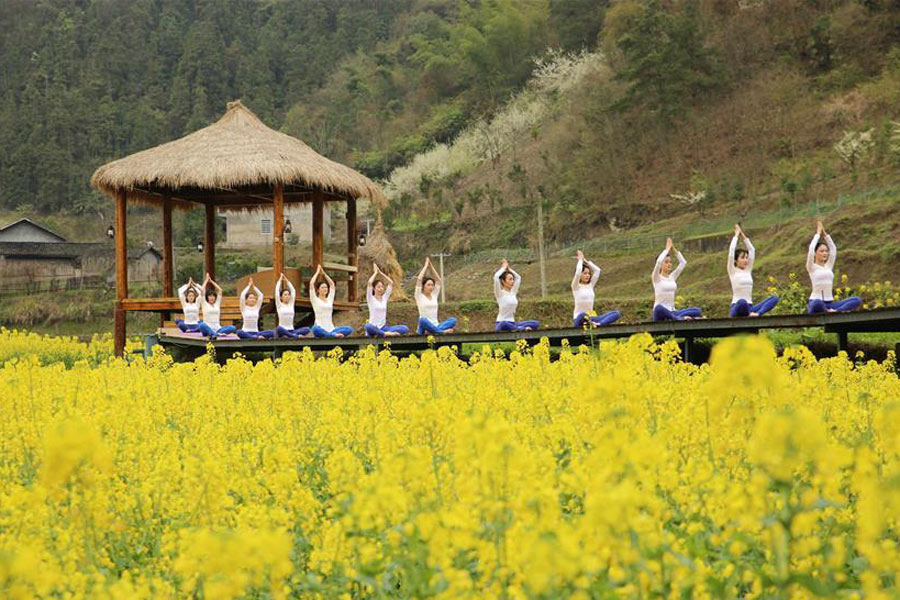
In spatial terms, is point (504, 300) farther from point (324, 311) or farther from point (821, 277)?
point (821, 277)

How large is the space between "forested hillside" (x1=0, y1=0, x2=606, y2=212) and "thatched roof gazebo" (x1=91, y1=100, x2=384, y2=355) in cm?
3243

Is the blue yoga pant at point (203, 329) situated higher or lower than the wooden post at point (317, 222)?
lower

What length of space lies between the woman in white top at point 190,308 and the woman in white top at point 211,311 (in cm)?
11

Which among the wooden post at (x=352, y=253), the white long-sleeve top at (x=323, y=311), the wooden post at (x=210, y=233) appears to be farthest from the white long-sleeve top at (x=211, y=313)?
the wooden post at (x=210, y=233)

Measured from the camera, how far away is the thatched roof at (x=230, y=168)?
15.6 metres

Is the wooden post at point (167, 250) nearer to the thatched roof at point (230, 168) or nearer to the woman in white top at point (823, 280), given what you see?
the thatched roof at point (230, 168)

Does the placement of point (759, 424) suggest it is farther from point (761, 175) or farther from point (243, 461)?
point (761, 175)

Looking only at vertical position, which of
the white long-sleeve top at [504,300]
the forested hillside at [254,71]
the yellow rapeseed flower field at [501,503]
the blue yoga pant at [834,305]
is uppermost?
the forested hillside at [254,71]

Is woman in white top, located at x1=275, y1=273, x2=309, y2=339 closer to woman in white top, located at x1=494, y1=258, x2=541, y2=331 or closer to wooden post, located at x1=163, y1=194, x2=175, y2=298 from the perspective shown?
woman in white top, located at x1=494, y1=258, x2=541, y2=331

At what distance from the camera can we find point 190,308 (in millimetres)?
14836

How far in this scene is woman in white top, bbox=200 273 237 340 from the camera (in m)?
14.1

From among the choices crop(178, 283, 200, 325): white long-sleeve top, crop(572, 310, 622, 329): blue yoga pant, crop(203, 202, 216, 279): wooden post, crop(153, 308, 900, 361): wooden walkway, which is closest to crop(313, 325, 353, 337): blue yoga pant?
crop(153, 308, 900, 361): wooden walkway

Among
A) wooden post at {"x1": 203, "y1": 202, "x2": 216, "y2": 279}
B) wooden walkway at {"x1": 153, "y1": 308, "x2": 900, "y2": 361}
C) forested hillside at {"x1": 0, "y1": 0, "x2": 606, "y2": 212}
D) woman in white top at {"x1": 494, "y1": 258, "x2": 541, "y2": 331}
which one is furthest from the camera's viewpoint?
forested hillside at {"x1": 0, "y1": 0, "x2": 606, "y2": 212}

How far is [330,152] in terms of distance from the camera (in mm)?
55594
